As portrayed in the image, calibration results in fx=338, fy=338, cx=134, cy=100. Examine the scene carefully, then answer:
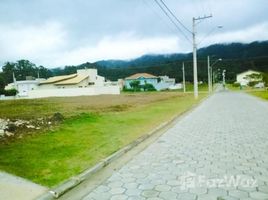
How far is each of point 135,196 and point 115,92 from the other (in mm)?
62121

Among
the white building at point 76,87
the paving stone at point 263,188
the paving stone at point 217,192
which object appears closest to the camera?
the paving stone at point 217,192

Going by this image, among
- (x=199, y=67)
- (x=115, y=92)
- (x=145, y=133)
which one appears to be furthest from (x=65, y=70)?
(x=145, y=133)

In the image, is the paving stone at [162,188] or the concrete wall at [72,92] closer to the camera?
the paving stone at [162,188]

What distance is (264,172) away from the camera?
6.79m

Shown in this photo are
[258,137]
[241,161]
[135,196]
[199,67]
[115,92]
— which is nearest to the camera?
[135,196]

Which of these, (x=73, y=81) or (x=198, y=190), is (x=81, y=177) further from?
(x=73, y=81)

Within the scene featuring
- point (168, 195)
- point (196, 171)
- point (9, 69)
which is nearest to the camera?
point (168, 195)

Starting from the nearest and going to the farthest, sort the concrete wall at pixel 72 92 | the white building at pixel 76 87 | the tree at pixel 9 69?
the concrete wall at pixel 72 92
the white building at pixel 76 87
the tree at pixel 9 69

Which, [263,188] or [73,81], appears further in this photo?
[73,81]

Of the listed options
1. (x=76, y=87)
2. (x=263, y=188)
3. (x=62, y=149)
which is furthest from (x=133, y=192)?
(x=76, y=87)

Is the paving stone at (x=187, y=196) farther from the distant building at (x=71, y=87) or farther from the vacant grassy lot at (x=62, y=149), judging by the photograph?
the distant building at (x=71, y=87)

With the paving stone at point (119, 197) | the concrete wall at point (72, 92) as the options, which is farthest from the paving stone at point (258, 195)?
the concrete wall at point (72, 92)

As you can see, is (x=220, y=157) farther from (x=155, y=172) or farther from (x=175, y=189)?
(x=175, y=189)

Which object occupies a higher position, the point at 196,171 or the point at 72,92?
the point at 72,92
